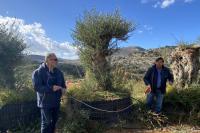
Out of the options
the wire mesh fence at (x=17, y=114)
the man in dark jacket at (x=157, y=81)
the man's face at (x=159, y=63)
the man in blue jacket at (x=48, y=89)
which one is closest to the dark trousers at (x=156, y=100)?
the man in dark jacket at (x=157, y=81)

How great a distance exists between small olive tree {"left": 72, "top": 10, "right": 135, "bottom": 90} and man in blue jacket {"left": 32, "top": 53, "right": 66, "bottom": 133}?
10.8ft

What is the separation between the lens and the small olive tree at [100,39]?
36.7 feet

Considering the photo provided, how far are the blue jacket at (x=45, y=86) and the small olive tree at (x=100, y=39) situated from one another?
331 cm

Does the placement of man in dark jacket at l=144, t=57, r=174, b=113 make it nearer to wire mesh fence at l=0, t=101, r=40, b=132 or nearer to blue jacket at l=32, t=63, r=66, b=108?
wire mesh fence at l=0, t=101, r=40, b=132

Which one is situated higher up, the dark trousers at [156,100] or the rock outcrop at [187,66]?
the rock outcrop at [187,66]

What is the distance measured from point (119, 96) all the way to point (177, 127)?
177 cm

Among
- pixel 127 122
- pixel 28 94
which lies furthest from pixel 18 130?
pixel 127 122

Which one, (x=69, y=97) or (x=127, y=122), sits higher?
(x=69, y=97)

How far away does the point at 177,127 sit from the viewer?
390 inches

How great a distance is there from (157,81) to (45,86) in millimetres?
3759

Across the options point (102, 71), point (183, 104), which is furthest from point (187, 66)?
point (102, 71)

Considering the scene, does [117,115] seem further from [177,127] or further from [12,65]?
[12,65]

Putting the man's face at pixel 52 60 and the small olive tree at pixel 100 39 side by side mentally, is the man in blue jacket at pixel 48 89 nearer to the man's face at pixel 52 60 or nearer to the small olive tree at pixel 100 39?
the man's face at pixel 52 60

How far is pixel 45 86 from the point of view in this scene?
306 inches
